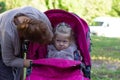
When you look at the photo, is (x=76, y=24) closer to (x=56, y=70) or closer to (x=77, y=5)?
(x=56, y=70)

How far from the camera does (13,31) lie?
4.41 metres

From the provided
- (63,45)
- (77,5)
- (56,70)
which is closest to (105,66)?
(63,45)

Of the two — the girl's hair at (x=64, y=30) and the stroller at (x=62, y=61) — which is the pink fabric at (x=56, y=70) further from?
the girl's hair at (x=64, y=30)

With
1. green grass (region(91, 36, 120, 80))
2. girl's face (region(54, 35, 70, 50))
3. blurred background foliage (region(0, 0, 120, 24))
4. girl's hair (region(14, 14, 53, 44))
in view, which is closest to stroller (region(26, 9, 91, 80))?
girl's face (region(54, 35, 70, 50))

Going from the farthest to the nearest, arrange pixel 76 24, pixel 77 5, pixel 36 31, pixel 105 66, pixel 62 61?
pixel 77 5, pixel 105 66, pixel 76 24, pixel 62 61, pixel 36 31

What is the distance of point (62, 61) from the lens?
15.6ft

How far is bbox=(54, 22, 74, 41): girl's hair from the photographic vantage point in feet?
16.6

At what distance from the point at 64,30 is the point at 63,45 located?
7.3 inches

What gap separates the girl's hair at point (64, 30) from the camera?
5.05 meters

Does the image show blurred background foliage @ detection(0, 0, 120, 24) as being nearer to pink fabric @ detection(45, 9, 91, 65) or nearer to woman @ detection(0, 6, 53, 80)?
pink fabric @ detection(45, 9, 91, 65)

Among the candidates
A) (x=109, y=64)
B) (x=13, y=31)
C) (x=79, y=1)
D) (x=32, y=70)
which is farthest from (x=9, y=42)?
(x=79, y=1)

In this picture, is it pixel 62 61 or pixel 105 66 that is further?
pixel 105 66

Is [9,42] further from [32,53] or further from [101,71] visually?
[101,71]

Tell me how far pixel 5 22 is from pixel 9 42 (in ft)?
0.69
